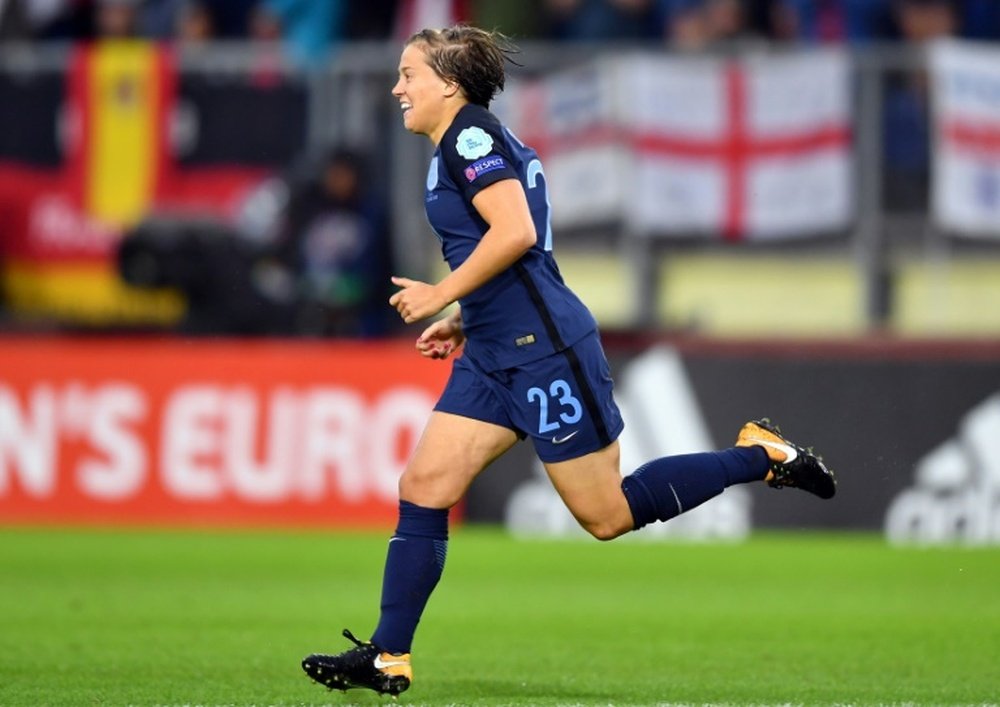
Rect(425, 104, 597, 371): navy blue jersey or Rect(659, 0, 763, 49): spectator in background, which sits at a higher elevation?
Rect(659, 0, 763, 49): spectator in background

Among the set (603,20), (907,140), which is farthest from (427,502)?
(603,20)

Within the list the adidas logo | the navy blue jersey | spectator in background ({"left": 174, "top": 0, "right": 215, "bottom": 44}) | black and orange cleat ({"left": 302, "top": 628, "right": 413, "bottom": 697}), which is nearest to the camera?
black and orange cleat ({"left": 302, "top": 628, "right": 413, "bottom": 697})

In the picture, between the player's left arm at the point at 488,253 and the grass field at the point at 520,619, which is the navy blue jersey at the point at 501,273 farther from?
the grass field at the point at 520,619

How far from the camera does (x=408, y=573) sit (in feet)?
22.8

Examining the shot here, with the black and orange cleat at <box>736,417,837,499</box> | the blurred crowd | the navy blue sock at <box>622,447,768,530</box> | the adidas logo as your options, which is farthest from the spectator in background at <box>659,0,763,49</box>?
the navy blue sock at <box>622,447,768,530</box>

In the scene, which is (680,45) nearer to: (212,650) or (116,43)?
(116,43)

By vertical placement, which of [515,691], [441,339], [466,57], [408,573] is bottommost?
[515,691]

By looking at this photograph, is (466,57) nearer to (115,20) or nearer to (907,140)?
(907,140)

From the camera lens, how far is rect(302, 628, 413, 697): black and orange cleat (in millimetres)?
6773

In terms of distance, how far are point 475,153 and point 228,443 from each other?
8.36 metres

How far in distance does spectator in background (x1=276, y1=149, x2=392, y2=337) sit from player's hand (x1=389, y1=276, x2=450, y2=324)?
854cm

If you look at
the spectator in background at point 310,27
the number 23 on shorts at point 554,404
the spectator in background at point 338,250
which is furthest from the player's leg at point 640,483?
the spectator in background at point 310,27

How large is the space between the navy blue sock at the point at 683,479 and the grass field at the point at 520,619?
2.02 feet

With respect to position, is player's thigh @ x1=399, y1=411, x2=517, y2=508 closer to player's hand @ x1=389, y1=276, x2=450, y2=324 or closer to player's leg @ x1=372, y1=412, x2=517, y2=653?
player's leg @ x1=372, y1=412, x2=517, y2=653
